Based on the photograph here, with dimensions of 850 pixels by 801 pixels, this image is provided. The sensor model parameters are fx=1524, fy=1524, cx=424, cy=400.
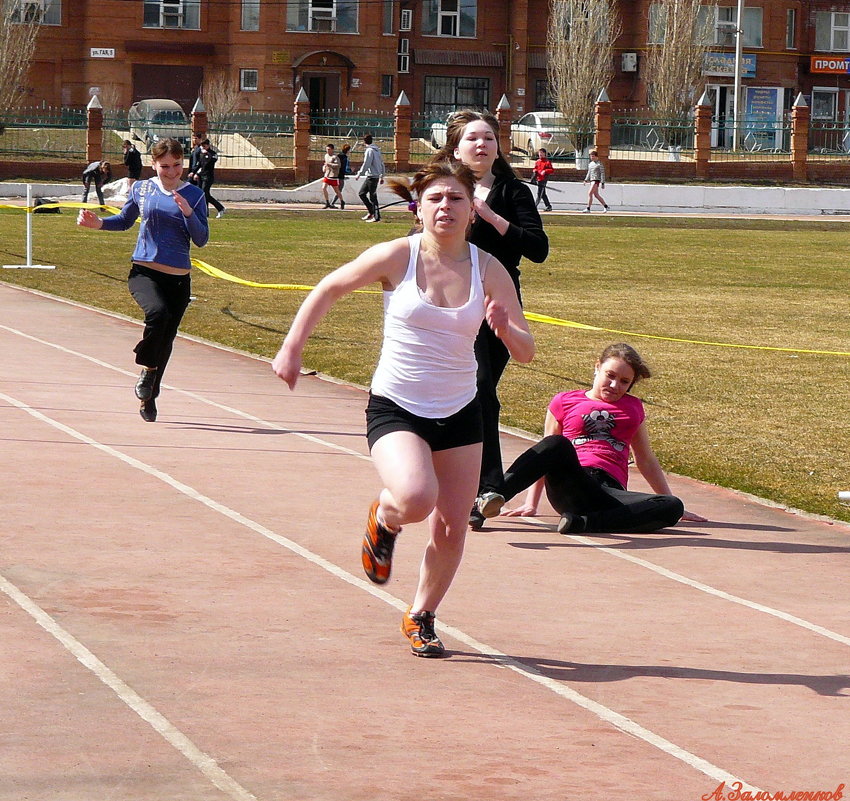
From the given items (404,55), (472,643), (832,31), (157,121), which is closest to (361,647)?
(472,643)

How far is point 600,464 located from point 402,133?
1938 inches

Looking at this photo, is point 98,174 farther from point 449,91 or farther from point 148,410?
point 148,410

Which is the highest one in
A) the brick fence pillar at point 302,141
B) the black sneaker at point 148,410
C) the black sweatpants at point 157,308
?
A: the brick fence pillar at point 302,141

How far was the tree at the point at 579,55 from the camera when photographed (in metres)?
64.2

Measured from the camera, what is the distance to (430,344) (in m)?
5.54

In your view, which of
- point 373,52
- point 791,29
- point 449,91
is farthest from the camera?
point 791,29

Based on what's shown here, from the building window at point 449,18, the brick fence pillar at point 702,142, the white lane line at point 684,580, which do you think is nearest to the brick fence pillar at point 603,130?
the brick fence pillar at point 702,142

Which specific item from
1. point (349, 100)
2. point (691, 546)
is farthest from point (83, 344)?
point (349, 100)

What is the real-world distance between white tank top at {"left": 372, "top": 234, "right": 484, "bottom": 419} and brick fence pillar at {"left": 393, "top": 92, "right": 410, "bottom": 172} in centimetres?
5125

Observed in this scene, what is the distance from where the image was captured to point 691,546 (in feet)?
25.7

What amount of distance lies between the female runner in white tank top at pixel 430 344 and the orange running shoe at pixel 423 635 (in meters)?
0.31

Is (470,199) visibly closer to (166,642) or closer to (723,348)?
(166,642)

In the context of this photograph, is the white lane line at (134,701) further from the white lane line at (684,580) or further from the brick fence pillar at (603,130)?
the brick fence pillar at (603,130)

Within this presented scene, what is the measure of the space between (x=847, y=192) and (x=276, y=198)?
2006cm
